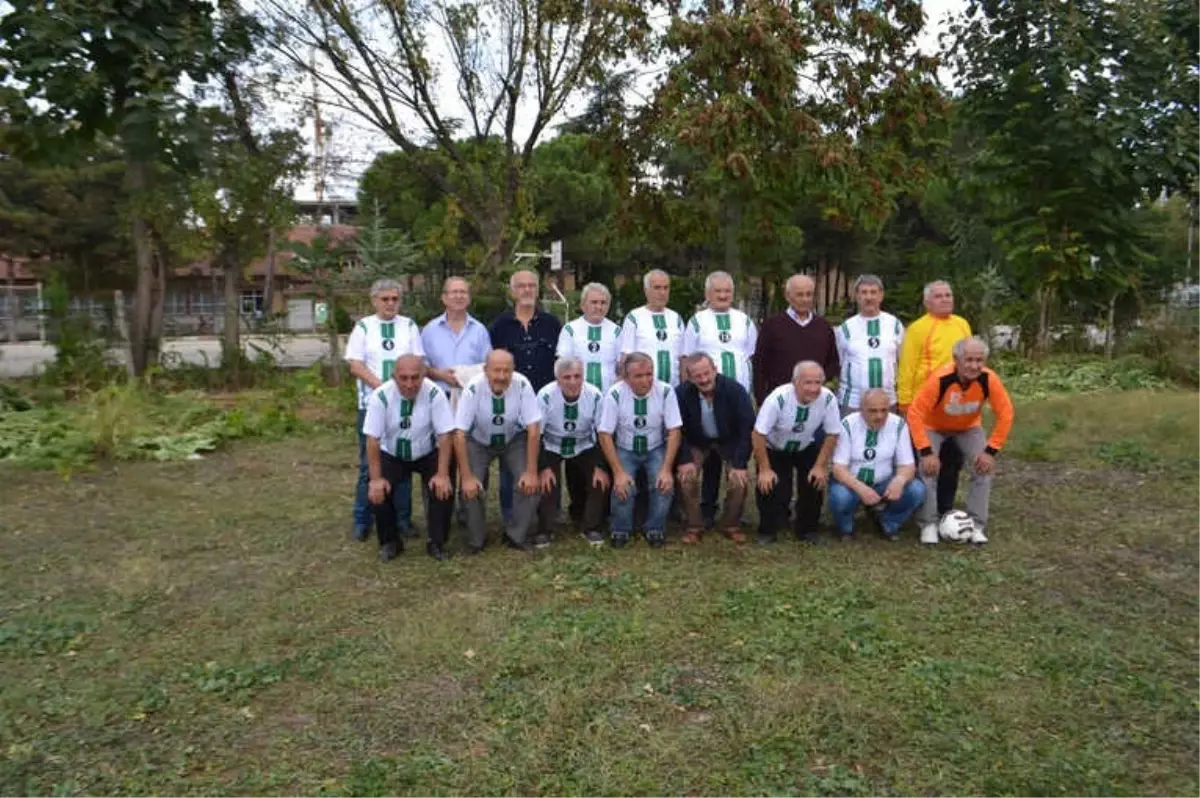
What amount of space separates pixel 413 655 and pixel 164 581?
1854 mm

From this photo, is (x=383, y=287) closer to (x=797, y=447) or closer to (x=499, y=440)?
(x=499, y=440)

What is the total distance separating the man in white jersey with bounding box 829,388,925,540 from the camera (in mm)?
5297

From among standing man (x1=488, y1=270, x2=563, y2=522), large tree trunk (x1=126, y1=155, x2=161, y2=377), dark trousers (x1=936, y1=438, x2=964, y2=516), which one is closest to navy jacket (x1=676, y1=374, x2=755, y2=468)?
standing man (x1=488, y1=270, x2=563, y2=522)

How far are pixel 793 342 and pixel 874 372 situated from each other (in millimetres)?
520

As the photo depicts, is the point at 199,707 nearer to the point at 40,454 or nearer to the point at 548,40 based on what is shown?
the point at 40,454

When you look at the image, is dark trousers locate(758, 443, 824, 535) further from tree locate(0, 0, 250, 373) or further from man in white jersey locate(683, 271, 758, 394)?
tree locate(0, 0, 250, 373)

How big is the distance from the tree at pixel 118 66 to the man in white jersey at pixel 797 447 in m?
3.84

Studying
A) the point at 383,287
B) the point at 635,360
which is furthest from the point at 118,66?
the point at 383,287

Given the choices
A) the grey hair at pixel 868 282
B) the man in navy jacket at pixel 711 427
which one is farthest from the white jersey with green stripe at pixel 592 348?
the grey hair at pixel 868 282

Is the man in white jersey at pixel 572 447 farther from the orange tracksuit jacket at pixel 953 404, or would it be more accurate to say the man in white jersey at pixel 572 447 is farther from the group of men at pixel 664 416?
the orange tracksuit jacket at pixel 953 404

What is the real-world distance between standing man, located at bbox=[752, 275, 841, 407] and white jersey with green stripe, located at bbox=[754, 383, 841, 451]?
0.35 metres

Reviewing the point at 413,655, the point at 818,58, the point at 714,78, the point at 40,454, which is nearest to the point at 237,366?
the point at 40,454

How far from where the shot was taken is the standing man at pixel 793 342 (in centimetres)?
570

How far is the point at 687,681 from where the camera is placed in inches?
143
